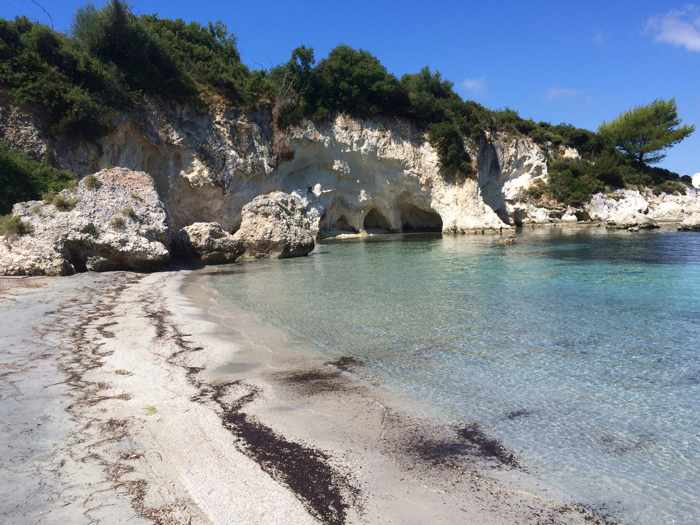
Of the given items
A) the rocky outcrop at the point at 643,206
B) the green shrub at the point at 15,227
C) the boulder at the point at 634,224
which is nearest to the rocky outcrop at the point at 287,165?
the green shrub at the point at 15,227

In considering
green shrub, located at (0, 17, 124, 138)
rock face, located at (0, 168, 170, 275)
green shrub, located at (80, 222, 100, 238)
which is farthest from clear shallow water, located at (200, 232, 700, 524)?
green shrub, located at (0, 17, 124, 138)

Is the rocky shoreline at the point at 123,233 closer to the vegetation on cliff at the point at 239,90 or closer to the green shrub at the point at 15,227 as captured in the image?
the green shrub at the point at 15,227

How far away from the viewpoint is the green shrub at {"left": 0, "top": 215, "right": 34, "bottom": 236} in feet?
41.0

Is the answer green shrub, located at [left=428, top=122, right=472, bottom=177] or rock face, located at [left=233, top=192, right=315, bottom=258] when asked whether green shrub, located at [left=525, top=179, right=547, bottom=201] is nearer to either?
green shrub, located at [left=428, top=122, right=472, bottom=177]

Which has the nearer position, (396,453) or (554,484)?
(554,484)

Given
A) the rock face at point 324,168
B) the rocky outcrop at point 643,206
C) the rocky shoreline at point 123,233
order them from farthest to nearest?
1. the rocky outcrop at point 643,206
2. the rock face at point 324,168
3. the rocky shoreline at point 123,233

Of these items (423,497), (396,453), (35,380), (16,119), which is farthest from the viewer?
(16,119)

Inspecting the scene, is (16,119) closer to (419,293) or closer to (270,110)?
(270,110)

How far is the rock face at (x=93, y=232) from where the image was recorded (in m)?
12.3

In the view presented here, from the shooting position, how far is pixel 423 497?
9.85 ft

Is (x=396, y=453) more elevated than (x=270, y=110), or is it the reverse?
(x=270, y=110)

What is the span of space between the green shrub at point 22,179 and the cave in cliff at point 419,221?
95.0ft

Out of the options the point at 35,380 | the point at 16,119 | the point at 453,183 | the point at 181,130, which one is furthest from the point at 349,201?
the point at 35,380

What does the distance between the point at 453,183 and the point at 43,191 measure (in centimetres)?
2756
